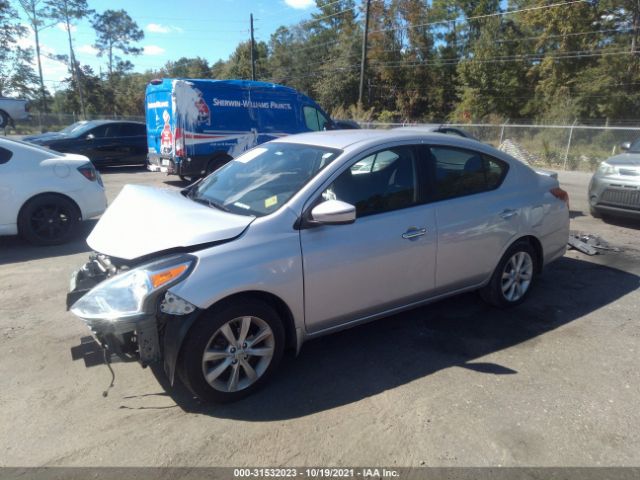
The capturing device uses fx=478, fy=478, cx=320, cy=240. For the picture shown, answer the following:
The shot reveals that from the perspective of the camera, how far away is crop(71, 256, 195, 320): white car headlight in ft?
9.11

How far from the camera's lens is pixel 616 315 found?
14.8ft

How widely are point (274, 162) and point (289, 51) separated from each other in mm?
55873

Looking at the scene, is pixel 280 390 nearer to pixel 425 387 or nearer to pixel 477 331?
pixel 425 387

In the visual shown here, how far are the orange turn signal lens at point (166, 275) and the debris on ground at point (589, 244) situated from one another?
556 centimetres

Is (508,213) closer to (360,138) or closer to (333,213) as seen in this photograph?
(360,138)

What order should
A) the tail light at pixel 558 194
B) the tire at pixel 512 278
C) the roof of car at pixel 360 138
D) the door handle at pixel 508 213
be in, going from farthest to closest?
the tail light at pixel 558 194 < the tire at pixel 512 278 < the door handle at pixel 508 213 < the roof of car at pixel 360 138

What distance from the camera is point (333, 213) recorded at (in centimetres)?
307

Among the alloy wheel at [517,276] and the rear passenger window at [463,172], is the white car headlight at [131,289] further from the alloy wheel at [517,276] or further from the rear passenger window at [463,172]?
the alloy wheel at [517,276]

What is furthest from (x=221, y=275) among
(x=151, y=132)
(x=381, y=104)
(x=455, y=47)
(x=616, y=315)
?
(x=455, y=47)

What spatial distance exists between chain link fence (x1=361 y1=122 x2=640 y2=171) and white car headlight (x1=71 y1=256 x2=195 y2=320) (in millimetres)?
18901

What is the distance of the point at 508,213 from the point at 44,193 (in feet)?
19.3

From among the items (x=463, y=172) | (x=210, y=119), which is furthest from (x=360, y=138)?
(x=210, y=119)

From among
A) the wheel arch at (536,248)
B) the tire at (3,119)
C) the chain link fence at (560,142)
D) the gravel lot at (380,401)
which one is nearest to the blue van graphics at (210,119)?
the gravel lot at (380,401)

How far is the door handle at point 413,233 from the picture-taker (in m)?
3.62
